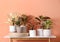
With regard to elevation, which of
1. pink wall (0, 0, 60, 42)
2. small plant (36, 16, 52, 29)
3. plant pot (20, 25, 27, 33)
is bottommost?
plant pot (20, 25, 27, 33)

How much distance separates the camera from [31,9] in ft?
7.50

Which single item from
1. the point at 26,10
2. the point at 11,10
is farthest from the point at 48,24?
the point at 11,10

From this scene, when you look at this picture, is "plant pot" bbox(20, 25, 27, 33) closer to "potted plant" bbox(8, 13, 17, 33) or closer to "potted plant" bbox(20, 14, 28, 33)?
"potted plant" bbox(20, 14, 28, 33)

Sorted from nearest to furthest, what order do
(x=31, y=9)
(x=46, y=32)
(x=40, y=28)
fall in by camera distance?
(x=46, y=32) → (x=40, y=28) → (x=31, y=9)

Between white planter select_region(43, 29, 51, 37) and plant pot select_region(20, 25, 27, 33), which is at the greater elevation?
plant pot select_region(20, 25, 27, 33)

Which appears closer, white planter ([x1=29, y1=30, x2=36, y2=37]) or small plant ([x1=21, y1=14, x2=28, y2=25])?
white planter ([x1=29, y1=30, x2=36, y2=37])

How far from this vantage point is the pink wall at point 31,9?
2270 millimetres

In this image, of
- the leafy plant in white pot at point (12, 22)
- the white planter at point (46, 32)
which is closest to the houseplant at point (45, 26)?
the white planter at point (46, 32)

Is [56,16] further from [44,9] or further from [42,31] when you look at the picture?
[42,31]

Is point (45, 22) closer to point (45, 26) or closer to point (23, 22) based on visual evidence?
point (45, 26)

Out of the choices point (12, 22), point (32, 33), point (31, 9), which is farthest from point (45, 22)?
point (12, 22)

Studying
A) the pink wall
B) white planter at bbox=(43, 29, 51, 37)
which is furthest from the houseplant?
the pink wall

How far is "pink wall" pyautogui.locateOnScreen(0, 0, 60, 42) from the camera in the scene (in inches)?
89.4

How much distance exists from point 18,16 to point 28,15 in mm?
187
